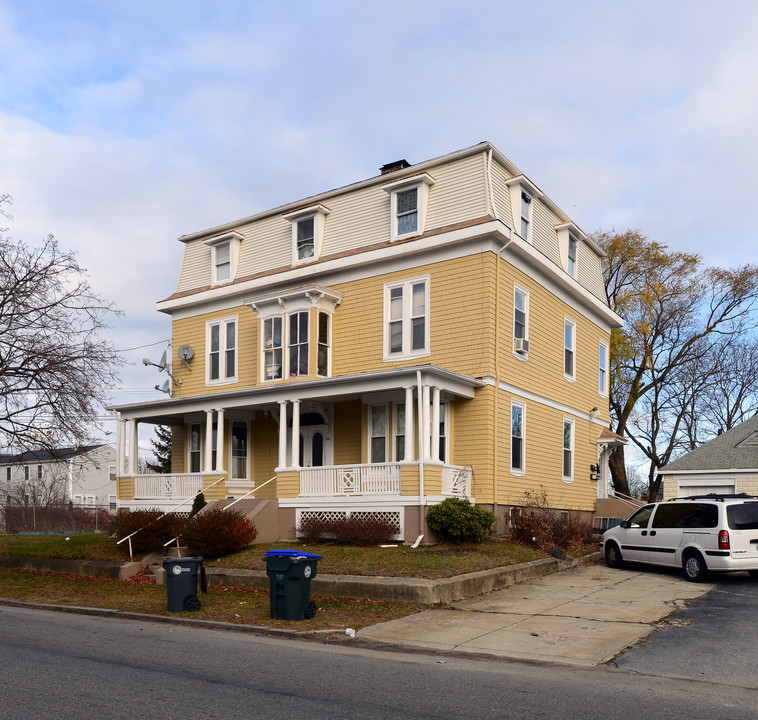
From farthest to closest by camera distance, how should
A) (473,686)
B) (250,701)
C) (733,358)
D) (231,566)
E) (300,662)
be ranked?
(733,358), (231,566), (300,662), (473,686), (250,701)

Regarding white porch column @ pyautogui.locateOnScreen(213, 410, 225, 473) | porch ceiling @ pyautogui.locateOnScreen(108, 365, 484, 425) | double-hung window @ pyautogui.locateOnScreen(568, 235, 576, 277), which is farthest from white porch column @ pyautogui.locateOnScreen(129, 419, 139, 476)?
double-hung window @ pyautogui.locateOnScreen(568, 235, 576, 277)

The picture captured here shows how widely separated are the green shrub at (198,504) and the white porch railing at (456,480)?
6.82m

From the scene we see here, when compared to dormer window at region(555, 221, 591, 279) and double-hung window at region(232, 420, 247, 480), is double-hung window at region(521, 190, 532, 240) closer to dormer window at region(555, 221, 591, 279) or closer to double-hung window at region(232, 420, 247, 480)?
dormer window at region(555, 221, 591, 279)

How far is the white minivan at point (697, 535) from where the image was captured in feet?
51.7

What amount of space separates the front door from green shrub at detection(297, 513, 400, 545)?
3525mm

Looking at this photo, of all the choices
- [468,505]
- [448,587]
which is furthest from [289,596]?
[468,505]

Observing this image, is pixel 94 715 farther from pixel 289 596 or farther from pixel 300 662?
pixel 289 596

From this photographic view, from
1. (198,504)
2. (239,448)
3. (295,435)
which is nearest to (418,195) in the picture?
(295,435)

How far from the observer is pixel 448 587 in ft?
45.1

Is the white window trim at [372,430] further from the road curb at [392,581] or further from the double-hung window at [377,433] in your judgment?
the road curb at [392,581]

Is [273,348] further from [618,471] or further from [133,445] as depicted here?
[618,471]

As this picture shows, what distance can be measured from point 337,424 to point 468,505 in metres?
5.75

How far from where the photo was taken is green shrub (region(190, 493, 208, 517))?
21.2 metres

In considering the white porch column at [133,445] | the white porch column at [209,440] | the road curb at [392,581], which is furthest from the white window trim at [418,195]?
the white porch column at [133,445]
